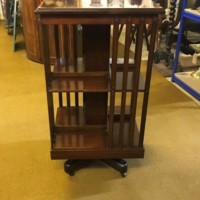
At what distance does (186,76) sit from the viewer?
294 centimetres

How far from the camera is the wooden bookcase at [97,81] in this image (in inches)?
46.4

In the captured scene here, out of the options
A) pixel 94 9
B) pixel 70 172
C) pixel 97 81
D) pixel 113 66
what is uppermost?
pixel 94 9

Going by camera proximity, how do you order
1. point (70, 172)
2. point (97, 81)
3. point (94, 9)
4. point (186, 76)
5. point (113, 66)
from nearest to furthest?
point (94, 9) → point (113, 66) → point (97, 81) → point (70, 172) → point (186, 76)

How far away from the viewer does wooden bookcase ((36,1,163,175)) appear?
1180 millimetres

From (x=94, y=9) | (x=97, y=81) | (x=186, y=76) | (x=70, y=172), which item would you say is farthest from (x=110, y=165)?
(x=186, y=76)

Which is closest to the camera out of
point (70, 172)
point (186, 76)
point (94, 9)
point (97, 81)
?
point (94, 9)

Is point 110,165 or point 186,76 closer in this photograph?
point 110,165

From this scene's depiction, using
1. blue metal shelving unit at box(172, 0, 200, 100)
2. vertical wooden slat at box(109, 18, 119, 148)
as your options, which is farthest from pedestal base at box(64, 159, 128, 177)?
blue metal shelving unit at box(172, 0, 200, 100)

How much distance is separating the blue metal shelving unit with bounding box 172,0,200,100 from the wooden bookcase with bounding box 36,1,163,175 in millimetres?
1248

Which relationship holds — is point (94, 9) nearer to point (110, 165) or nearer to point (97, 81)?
point (97, 81)

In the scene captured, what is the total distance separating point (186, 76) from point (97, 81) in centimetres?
182

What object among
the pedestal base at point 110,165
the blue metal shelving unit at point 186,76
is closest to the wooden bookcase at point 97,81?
the pedestal base at point 110,165

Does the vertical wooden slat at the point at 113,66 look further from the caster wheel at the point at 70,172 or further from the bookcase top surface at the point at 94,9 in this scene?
the caster wheel at the point at 70,172

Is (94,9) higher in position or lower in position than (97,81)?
higher
